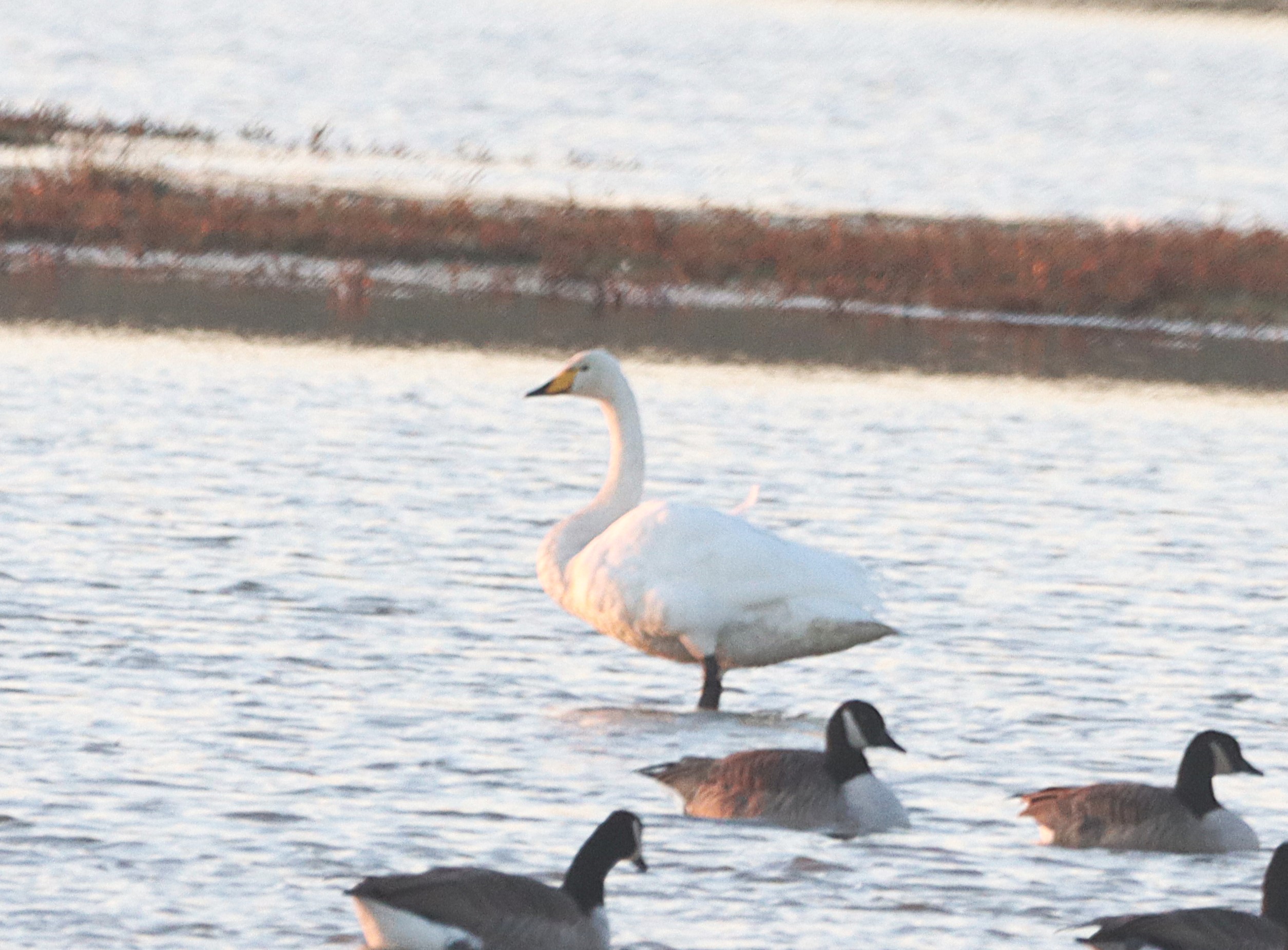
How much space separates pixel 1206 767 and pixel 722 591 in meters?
2.62

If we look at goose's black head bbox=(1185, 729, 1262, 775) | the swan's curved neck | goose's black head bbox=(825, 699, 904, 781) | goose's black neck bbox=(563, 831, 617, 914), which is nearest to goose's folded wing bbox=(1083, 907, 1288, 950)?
goose's black neck bbox=(563, 831, 617, 914)

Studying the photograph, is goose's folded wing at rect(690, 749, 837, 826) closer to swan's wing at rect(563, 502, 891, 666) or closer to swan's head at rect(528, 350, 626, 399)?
swan's wing at rect(563, 502, 891, 666)

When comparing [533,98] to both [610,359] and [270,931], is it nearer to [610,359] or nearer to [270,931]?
[610,359]

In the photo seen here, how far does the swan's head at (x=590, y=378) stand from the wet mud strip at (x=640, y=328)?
38.1 ft

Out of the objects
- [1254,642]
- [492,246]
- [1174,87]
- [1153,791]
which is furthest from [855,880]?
[1174,87]

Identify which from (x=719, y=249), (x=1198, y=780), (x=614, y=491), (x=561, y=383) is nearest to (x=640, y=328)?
(x=719, y=249)

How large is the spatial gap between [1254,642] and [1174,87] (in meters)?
63.6

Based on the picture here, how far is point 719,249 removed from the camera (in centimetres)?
3041

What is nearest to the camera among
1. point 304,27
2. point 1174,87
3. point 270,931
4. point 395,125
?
point 270,931

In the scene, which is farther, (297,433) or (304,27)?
(304,27)

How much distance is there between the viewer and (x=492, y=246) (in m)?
30.6

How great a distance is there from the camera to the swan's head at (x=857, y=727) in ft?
33.3

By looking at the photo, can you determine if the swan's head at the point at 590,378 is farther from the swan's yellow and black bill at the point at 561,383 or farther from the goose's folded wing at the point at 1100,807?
the goose's folded wing at the point at 1100,807

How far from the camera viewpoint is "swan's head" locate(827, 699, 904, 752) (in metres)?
10.2
